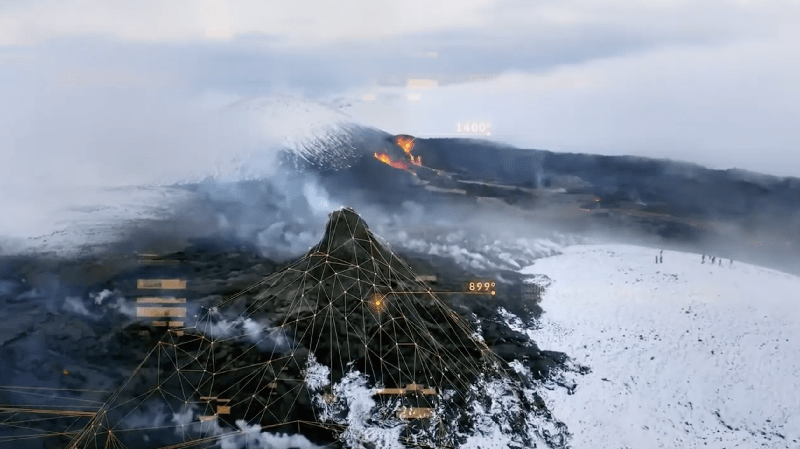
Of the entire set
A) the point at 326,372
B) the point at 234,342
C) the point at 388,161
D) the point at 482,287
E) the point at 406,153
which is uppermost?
the point at 406,153

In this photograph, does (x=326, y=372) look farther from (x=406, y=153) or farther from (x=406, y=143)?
(x=406, y=143)

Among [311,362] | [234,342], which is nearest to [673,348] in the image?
[311,362]

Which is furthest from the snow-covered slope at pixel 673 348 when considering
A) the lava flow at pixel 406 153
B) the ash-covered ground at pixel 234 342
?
the lava flow at pixel 406 153

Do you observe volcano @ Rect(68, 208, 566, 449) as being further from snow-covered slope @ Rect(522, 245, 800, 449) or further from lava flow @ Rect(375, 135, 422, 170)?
lava flow @ Rect(375, 135, 422, 170)

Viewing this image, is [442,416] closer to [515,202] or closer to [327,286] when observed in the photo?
[327,286]

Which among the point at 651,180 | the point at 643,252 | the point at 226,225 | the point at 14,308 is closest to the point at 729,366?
the point at 643,252

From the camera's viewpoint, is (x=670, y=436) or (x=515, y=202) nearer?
(x=670, y=436)
